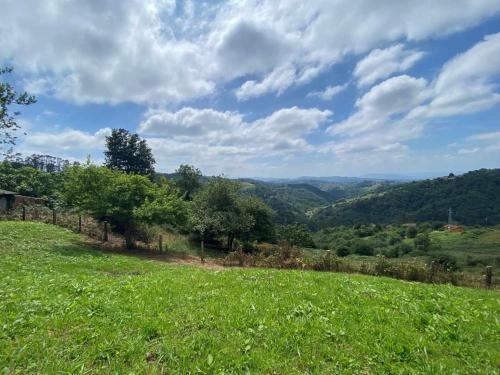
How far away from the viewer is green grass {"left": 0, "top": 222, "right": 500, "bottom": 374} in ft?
13.6

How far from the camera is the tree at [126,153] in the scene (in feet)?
162

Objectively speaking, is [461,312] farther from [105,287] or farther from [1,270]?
[1,270]

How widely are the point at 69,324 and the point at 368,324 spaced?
5132mm

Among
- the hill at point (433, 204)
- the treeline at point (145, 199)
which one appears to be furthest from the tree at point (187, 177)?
the hill at point (433, 204)

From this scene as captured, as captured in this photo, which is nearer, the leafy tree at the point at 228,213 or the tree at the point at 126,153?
the leafy tree at the point at 228,213

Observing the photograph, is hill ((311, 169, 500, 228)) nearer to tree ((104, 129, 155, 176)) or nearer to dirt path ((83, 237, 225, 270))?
tree ((104, 129, 155, 176))

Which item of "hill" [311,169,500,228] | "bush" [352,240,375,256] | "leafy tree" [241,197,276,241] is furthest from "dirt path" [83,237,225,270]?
"hill" [311,169,500,228]

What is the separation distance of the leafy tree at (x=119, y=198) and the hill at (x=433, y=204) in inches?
4088

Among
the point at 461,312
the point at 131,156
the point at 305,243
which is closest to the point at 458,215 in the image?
the point at 305,243

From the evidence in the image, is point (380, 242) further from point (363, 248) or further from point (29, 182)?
point (29, 182)

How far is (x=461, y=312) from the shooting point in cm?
640

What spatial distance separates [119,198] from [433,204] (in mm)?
124849

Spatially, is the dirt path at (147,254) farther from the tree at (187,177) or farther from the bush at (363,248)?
the bush at (363,248)

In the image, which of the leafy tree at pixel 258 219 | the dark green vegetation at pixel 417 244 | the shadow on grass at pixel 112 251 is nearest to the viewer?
the shadow on grass at pixel 112 251
